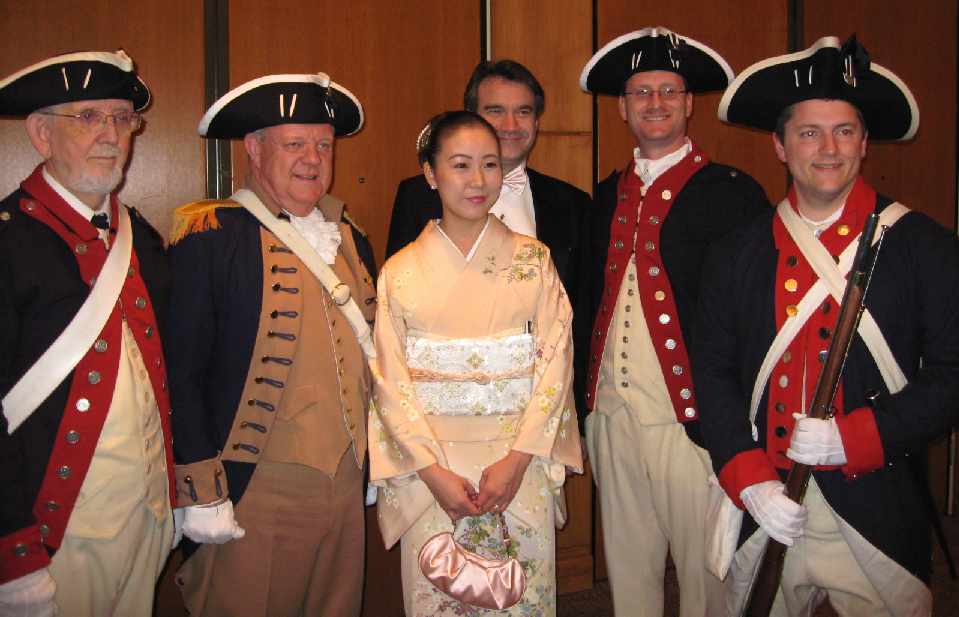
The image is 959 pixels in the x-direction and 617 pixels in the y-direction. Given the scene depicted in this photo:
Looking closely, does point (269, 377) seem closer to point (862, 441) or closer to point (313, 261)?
point (313, 261)

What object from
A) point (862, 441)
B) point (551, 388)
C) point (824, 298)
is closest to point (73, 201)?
point (551, 388)

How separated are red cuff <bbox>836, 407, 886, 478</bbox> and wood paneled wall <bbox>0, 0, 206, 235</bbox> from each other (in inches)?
90.1

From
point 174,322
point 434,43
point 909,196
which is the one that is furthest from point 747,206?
point 909,196

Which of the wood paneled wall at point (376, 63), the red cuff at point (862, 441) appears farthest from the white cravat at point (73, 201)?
the red cuff at point (862, 441)

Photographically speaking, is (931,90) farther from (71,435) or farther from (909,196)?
(71,435)

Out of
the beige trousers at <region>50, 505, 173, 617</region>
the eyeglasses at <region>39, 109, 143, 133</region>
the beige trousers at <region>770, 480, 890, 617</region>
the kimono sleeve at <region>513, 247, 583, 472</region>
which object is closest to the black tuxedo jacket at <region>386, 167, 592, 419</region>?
the kimono sleeve at <region>513, 247, 583, 472</region>

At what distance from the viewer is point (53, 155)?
1989 mm

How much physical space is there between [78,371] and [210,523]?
20.1 inches

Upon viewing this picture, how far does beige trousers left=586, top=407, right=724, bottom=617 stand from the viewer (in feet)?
7.92

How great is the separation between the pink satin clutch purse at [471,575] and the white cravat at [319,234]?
847 millimetres

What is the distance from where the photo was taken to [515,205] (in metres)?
2.76

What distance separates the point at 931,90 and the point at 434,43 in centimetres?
269

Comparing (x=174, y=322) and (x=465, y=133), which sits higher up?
(x=465, y=133)

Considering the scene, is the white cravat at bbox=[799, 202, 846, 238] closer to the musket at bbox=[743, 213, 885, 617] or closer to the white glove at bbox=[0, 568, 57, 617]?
the musket at bbox=[743, 213, 885, 617]
